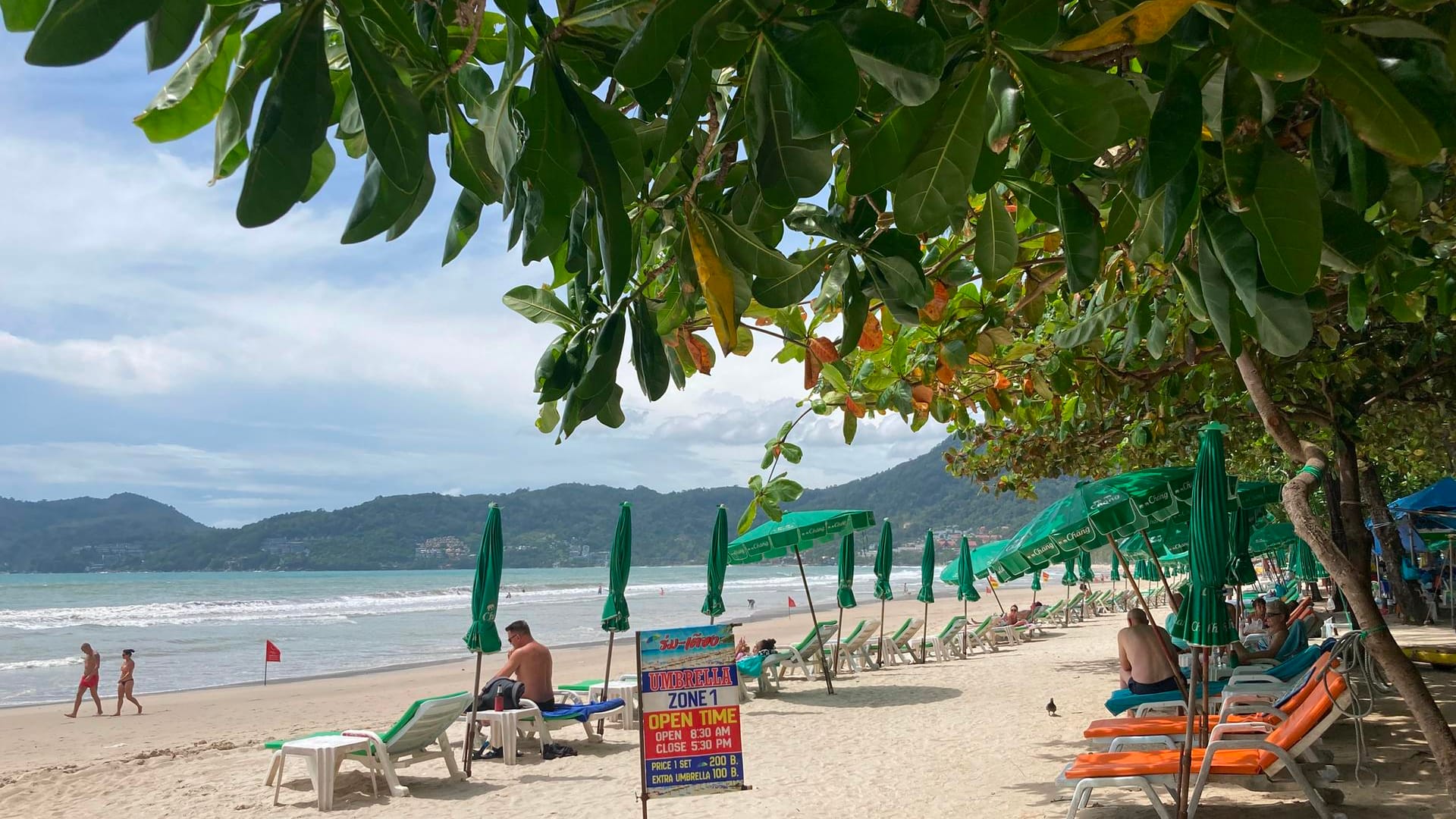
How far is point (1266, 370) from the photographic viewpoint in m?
6.05

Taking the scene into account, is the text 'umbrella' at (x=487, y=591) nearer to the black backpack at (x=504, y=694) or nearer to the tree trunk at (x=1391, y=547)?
the black backpack at (x=504, y=694)

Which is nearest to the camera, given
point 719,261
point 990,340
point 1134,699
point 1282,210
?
point 1282,210

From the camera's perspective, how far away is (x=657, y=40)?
82 cm

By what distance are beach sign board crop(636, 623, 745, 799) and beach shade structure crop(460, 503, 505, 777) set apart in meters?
3.08

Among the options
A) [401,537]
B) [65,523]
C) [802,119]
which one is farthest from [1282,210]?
[65,523]

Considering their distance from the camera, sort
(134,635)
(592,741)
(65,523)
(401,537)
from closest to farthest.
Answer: (592,741), (134,635), (401,537), (65,523)

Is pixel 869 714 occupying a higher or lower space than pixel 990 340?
lower

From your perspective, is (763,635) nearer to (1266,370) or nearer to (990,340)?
(1266,370)

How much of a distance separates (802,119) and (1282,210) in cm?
56

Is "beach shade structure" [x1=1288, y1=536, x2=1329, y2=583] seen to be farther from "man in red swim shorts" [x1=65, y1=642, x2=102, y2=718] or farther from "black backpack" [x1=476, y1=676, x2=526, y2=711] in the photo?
"man in red swim shorts" [x1=65, y1=642, x2=102, y2=718]

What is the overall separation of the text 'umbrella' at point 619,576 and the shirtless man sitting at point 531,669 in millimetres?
1010

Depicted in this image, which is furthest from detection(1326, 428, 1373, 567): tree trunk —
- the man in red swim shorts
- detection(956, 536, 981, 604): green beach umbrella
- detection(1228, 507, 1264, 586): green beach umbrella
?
the man in red swim shorts

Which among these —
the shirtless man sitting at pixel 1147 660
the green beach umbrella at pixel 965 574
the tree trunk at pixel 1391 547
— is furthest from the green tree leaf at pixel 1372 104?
the green beach umbrella at pixel 965 574

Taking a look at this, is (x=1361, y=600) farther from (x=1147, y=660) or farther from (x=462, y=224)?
(x=462, y=224)
